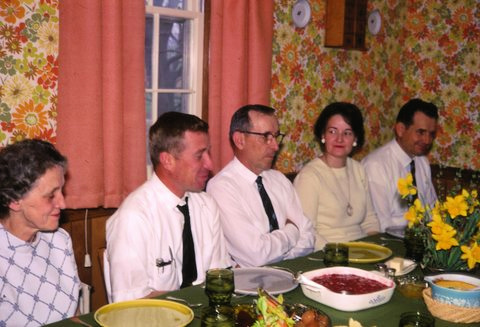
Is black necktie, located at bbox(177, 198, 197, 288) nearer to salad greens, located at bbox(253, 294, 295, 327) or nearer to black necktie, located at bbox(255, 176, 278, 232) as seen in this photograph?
black necktie, located at bbox(255, 176, 278, 232)

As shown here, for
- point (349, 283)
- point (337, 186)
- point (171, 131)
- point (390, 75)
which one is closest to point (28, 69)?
point (171, 131)

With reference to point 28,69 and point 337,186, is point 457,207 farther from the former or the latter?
point 28,69

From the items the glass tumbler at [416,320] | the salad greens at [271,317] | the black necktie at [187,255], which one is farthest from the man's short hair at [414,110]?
the salad greens at [271,317]

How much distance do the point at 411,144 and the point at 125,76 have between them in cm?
208

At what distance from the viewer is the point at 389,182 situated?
13.0ft

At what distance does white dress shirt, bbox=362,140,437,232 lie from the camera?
12.8ft

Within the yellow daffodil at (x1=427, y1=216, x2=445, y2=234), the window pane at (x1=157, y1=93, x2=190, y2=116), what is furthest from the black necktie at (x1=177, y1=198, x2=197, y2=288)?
the window pane at (x1=157, y1=93, x2=190, y2=116)

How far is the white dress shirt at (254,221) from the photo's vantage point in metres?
2.88

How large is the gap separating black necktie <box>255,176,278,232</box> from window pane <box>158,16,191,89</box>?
2.74 feet

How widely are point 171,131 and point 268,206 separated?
0.81 metres

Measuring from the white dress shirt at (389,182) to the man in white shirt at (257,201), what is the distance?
835mm

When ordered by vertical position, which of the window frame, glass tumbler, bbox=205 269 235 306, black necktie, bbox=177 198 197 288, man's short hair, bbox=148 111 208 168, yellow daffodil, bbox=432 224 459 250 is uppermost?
the window frame

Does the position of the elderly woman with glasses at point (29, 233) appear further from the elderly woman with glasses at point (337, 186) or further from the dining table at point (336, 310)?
the elderly woman with glasses at point (337, 186)

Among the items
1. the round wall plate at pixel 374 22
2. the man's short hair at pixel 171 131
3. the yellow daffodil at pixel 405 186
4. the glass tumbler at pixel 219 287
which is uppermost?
the round wall plate at pixel 374 22
